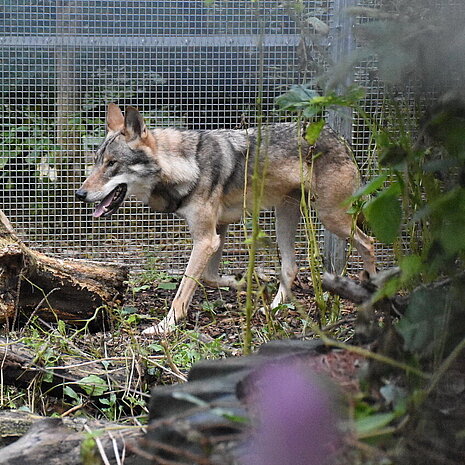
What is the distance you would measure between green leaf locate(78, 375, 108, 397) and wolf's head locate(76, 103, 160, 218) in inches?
90.0

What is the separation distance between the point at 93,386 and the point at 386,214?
192cm

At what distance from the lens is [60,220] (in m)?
6.94

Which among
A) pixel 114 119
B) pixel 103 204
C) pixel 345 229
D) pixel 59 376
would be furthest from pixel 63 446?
pixel 345 229

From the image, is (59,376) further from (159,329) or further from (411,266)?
(411,266)

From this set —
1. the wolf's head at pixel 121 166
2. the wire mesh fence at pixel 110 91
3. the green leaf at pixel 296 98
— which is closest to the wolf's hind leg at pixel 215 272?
the wire mesh fence at pixel 110 91

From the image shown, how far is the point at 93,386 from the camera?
3531 mm

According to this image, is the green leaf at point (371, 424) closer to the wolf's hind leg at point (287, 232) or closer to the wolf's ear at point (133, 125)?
the wolf's ear at point (133, 125)

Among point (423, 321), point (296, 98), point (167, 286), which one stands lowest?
point (167, 286)

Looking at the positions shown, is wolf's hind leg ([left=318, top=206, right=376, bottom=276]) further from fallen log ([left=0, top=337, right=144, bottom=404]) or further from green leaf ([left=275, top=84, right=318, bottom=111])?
green leaf ([left=275, top=84, right=318, bottom=111])

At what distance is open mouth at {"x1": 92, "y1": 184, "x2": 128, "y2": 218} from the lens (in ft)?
18.8

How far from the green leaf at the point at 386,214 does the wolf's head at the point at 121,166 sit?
3762 mm

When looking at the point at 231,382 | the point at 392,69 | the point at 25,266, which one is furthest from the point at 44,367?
the point at 392,69

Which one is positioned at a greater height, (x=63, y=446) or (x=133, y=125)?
(x=133, y=125)

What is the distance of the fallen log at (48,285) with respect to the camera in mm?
4355
